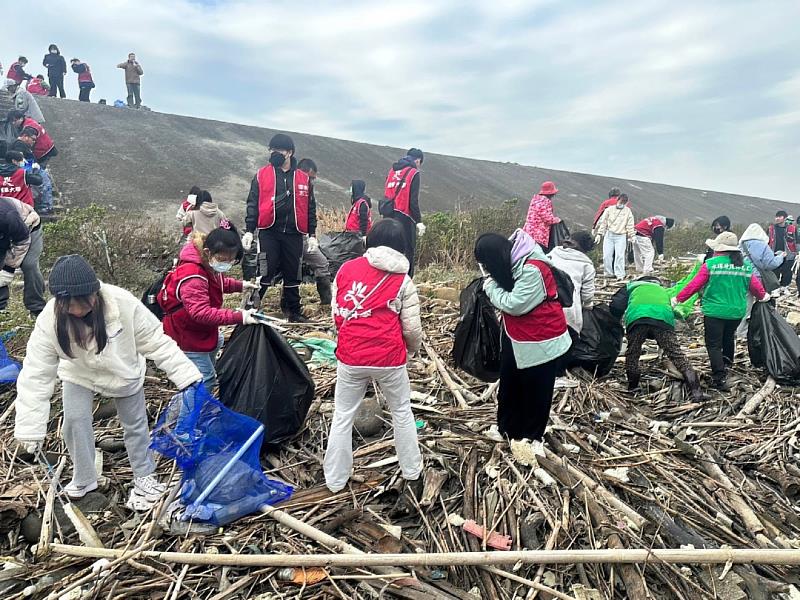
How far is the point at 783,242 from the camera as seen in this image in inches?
384

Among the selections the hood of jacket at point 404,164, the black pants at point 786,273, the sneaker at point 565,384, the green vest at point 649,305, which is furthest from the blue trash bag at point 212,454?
the black pants at point 786,273

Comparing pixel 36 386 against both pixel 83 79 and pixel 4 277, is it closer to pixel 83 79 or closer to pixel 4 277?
A: pixel 4 277

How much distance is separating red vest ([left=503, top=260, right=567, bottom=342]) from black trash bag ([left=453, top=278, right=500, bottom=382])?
450 millimetres

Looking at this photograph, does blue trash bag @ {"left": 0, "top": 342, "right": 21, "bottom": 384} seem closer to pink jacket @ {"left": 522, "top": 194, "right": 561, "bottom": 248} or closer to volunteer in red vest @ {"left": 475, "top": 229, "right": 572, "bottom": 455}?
volunteer in red vest @ {"left": 475, "top": 229, "right": 572, "bottom": 455}

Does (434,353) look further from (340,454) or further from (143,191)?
(143,191)

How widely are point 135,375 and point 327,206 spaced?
39.6 feet

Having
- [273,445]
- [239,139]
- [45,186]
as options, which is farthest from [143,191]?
[273,445]

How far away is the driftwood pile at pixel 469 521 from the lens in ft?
8.38

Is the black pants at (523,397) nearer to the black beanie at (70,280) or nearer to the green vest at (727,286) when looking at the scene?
the green vest at (727,286)

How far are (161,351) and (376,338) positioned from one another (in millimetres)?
1251

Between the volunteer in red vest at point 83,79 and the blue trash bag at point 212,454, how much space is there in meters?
17.4

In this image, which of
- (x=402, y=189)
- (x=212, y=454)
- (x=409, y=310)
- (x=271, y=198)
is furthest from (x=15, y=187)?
(x=409, y=310)

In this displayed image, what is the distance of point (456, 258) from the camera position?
10289mm

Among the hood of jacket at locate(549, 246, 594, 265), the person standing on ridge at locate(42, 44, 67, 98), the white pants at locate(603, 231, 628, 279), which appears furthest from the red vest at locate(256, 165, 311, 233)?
the person standing on ridge at locate(42, 44, 67, 98)
